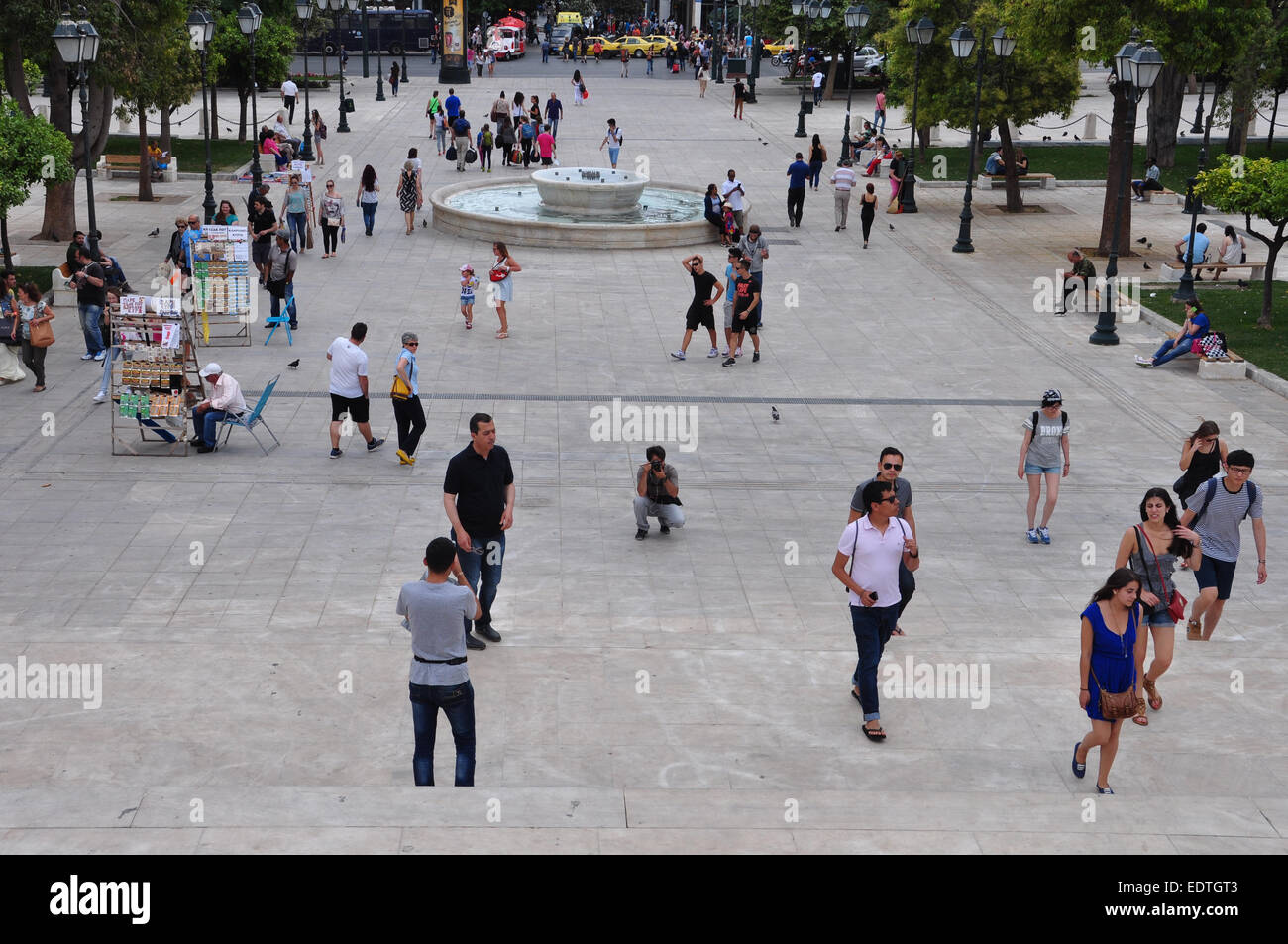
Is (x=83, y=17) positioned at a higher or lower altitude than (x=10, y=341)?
higher

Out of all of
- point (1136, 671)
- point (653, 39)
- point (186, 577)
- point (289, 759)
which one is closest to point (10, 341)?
point (186, 577)

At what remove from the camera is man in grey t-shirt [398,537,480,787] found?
24.5 ft

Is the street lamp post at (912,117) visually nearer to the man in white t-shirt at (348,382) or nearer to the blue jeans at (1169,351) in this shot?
the blue jeans at (1169,351)

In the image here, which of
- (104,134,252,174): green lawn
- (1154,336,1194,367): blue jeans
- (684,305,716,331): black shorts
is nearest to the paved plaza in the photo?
(1154,336,1194,367): blue jeans

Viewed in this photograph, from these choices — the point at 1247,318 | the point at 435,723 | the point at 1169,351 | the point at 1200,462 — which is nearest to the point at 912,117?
the point at 1247,318

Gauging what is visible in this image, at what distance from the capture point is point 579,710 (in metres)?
9.23

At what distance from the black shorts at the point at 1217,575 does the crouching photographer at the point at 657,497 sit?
4.33 metres

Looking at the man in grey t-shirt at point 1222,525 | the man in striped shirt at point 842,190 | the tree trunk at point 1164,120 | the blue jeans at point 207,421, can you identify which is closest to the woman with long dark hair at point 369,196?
the man in striped shirt at point 842,190

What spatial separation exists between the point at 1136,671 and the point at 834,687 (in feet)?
7.33

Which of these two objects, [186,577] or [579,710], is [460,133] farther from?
[579,710]

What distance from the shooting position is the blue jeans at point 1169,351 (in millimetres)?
19156

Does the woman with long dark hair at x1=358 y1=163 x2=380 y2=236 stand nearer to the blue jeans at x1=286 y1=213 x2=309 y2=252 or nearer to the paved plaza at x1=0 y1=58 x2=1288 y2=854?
the blue jeans at x1=286 y1=213 x2=309 y2=252

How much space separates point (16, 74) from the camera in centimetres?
2311

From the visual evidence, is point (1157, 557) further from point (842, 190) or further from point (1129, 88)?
point (842, 190)
